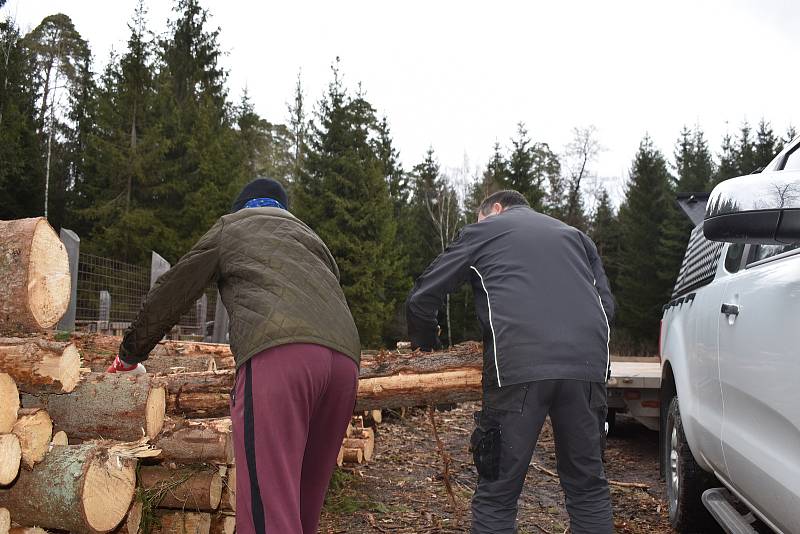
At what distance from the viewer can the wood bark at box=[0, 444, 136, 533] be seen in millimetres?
3004

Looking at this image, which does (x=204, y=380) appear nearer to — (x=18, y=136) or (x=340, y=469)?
(x=340, y=469)

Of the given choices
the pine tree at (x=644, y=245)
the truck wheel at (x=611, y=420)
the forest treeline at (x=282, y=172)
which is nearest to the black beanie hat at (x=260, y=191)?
the truck wheel at (x=611, y=420)

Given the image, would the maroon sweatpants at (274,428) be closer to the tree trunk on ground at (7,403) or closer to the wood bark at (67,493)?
the wood bark at (67,493)

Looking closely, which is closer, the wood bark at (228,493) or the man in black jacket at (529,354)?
the man in black jacket at (529,354)

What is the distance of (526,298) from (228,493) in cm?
210

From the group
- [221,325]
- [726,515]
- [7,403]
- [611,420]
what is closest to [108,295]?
[221,325]

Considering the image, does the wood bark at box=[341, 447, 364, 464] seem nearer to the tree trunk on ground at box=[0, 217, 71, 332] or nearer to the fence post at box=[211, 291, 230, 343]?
the tree trunk on ground at box=[0, 217, 71, 332]

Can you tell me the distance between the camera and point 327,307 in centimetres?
262

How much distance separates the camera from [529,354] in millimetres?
2840

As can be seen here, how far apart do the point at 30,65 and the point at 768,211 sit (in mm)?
37175

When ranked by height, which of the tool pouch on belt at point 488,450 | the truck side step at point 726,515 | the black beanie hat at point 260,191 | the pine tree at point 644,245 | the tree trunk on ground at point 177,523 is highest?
the pine tree at point 644,245

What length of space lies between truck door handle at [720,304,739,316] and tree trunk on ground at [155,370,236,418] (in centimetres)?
A: 272

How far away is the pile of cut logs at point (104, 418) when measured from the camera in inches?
120

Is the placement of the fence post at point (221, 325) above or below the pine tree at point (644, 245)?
below
